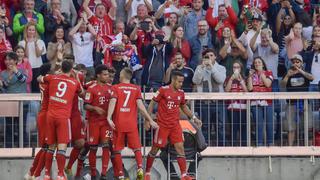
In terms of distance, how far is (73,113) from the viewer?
28859 millimetres

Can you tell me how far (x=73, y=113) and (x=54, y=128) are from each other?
2.34 feet

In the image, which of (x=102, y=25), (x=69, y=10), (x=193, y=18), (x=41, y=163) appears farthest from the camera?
(x=69, y=10)

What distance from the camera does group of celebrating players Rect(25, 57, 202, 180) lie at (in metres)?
28.3

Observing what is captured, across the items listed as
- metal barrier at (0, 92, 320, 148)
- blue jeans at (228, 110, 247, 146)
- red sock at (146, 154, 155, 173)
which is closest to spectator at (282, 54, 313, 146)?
metal barrier at (0, 92, 320, 148)

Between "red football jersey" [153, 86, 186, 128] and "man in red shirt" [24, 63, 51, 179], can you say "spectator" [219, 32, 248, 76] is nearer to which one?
"red football jersey" [153, 86, 186, 128]

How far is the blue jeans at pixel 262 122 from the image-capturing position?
30969 mm

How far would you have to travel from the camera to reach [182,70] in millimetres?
31516

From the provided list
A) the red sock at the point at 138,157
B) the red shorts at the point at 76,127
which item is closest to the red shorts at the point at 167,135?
the red sock at the point at 138,157

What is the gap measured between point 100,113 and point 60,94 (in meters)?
1.04

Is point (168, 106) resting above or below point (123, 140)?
above

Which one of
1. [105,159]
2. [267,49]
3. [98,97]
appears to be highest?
[267,49]

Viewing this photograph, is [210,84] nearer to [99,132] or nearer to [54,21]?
[99,132]

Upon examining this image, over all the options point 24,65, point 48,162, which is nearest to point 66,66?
point 48,162

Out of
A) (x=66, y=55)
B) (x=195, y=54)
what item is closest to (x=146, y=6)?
(x=195, y=54)
